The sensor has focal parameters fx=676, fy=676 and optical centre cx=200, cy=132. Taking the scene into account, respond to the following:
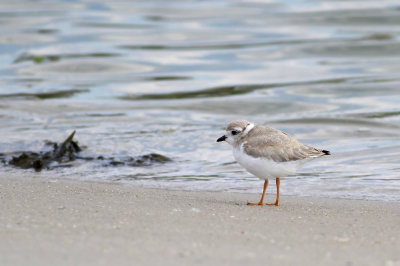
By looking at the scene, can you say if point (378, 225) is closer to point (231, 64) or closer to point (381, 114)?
point (381, 114)

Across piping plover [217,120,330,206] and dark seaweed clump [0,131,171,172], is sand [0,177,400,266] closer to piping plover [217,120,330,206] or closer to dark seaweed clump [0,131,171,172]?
piping plover [217,120,330,206]

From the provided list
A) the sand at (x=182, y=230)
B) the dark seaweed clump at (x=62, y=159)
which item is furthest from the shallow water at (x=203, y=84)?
the sand at (x=182, y=230)

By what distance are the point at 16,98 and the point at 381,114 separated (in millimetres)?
7540

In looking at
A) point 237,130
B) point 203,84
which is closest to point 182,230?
point 237,130

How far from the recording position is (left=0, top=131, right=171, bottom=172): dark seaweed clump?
936 centimetres

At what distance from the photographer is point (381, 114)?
515 inches

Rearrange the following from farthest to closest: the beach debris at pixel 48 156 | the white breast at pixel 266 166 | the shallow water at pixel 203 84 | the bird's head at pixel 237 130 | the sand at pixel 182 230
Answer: the shallow water at pixel 203 84
the beach debris at pixel 48 156
the bird's head at pixel 237 130
the white breast at pixel 266 166
the sand at pixel 182 230

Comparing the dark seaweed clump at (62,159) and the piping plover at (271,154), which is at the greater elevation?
the piping plover at (271,154)

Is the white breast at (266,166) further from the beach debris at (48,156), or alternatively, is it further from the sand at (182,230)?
the beach debris at (48,156)

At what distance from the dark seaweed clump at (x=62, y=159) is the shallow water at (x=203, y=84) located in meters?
0.22

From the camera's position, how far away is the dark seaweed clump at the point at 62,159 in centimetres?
936

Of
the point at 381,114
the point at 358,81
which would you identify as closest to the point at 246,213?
the point at 381,114

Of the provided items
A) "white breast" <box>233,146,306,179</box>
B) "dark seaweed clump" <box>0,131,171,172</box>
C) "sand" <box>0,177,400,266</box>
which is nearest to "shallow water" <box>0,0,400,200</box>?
"dark seaweed clump" <box>0,131,171,172</box>

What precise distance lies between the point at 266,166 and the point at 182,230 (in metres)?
1.90
